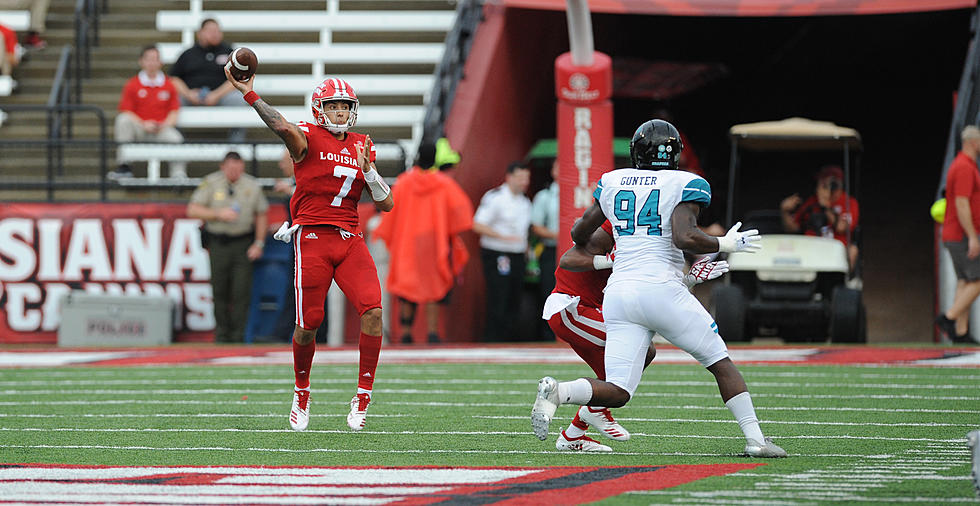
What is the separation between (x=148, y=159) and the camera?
17.7 metres

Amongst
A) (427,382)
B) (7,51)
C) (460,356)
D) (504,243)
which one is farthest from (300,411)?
(7,51)

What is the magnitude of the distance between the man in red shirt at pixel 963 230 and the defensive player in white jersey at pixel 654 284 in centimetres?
789

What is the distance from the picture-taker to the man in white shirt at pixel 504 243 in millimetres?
15719

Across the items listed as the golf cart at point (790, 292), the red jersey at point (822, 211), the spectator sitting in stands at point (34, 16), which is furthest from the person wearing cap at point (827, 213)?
the spectator sitting in stands at point (34, 16)

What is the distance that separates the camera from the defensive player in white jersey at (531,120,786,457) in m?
6.49

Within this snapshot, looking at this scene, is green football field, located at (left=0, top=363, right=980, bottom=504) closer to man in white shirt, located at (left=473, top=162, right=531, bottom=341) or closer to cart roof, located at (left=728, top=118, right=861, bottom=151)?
man in white shirt, located at (left=473, top=162, right=531, bottom=341)

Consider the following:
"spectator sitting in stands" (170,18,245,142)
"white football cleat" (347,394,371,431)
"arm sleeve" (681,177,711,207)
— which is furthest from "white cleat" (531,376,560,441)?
"spectator sitting in stands" (170,18,245,142)

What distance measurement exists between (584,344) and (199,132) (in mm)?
12347

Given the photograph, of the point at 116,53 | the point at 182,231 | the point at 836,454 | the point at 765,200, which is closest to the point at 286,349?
the point at 182,231

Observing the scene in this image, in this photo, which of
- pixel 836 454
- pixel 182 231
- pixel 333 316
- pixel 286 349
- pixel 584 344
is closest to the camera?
pixel 836 454

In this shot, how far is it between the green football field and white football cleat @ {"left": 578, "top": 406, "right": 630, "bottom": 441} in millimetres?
71

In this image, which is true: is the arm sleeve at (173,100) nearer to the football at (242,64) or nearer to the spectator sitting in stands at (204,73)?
the spectator sitting in stands at (204,73)

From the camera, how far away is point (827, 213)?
15.3 metres

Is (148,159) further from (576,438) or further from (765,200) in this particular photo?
(576,438)
